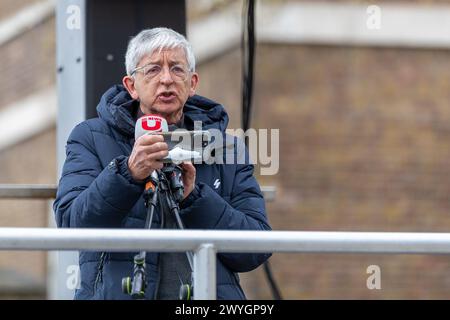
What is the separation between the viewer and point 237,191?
14.8 ft

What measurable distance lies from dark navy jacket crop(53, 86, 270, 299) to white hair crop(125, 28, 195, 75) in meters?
0.12

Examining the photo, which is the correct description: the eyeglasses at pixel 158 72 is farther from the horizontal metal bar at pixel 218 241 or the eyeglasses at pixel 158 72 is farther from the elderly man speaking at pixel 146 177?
the horizontal metal bar at pixel 218 241

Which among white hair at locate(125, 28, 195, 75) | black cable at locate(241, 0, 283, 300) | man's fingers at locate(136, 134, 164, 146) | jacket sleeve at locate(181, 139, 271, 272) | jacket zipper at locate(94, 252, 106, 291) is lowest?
jacket zipper at locate(94, 252, 106, 291)

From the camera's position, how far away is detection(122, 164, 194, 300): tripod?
13.0ft

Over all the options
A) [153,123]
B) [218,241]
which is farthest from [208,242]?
[153,123]

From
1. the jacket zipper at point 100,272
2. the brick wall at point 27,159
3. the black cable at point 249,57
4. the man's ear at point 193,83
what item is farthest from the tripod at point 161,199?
the brick wall at point 27,159

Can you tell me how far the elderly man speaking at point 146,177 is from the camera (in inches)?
163

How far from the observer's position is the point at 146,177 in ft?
13.5

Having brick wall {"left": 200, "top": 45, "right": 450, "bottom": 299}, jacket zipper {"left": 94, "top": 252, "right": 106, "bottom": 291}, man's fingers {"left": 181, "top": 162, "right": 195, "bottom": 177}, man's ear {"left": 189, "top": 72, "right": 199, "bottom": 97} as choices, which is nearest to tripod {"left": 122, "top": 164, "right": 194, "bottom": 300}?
man's fingers {"left": 181, "top": 162, "right": 195, "bottom": 177}

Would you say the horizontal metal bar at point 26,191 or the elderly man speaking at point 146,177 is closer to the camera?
the elderly man speaking at point 146,177

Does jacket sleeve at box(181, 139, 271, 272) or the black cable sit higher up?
the black cable

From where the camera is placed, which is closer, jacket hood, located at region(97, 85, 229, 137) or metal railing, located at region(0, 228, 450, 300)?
metal railing, located at region(0, 228, 450, 300)

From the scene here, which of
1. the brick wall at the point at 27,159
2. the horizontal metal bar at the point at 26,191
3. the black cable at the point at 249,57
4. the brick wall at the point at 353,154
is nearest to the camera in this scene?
the horizontal metal bar at the point at 26,191

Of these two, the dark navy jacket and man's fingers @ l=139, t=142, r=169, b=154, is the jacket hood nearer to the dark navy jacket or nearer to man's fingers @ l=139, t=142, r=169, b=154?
the dark navy jacket
